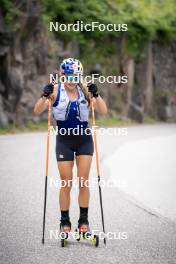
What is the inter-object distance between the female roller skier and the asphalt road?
0.44m

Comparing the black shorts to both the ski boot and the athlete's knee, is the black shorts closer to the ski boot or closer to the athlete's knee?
the athlete's knee

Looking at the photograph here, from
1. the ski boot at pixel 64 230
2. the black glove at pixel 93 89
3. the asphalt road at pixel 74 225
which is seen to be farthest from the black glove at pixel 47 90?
the asphalt road at pixel 74 225

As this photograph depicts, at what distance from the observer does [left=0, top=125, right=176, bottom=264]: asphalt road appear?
6023 mm

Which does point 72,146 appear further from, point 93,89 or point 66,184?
point 93,89

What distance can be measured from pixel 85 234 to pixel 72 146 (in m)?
0.94

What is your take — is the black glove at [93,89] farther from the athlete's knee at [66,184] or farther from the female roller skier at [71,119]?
the athlete's knee at [66,184]

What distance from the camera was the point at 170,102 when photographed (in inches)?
1447

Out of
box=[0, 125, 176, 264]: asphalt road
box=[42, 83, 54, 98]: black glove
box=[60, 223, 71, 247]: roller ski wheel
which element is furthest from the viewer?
box=[60, 223, 71, 247]: roller ski wheel

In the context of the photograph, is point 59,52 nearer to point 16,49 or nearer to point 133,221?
point 16,49

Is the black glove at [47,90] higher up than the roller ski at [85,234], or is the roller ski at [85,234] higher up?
the black glove at [47,90]

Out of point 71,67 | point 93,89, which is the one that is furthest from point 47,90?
point 93,89

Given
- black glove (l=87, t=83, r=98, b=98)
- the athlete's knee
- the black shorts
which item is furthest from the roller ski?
black glove (l=87, t=83, r=98, b=98)

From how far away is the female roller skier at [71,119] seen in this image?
21.1 ft

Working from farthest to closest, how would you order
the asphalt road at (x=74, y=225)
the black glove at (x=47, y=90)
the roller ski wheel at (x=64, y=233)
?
1. the roller ski wheel at (x=64, y=233)
2. the black glove at (x=47, y=90)
3. the asphalt road at (x=74, y=225)
